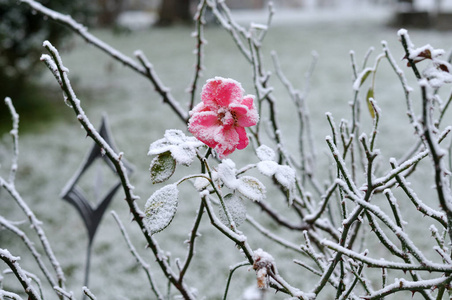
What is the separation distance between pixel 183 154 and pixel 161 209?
0.19 feet

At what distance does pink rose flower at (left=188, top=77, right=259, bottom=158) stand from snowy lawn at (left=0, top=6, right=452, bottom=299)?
46 cm

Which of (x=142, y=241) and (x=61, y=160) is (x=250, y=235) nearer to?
(x=142, y=241)

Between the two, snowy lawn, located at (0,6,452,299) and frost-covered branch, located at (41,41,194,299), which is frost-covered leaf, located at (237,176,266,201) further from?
snowy lawn, located at (0,6,452,299)

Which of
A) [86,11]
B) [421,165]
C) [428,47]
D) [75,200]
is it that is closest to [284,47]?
[86,11]

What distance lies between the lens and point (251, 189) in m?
0.47

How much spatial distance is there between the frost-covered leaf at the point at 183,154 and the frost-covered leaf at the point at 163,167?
0.05 ft

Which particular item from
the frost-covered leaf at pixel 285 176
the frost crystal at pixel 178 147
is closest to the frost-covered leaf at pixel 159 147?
the frost crystal at pixel 178 147

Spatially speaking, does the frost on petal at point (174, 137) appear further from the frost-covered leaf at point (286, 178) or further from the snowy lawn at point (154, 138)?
the snowy lawn at point (154, 138)

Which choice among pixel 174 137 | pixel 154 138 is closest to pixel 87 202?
pixel 174 137

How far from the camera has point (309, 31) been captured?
1005 cm

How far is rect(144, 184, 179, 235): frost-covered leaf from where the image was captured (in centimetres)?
44

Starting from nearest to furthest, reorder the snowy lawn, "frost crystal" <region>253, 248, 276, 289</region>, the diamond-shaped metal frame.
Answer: "frost crystal" <region>253, 248, 276, 289</region>, the diamond-shaped metal frame, the snowy lawn

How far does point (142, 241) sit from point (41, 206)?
74 centimetres

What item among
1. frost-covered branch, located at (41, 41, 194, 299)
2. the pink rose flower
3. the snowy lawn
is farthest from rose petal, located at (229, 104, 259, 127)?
the snowy lawn
